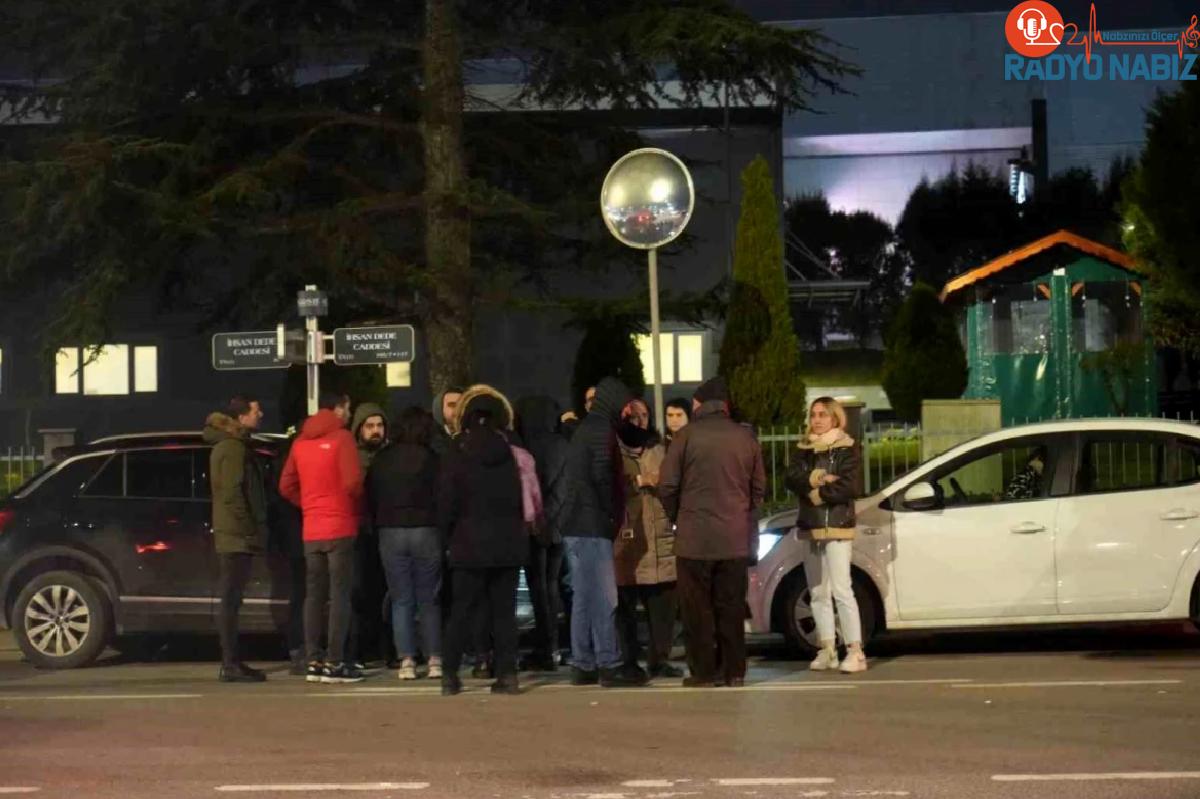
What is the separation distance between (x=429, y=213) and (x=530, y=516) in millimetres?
8840

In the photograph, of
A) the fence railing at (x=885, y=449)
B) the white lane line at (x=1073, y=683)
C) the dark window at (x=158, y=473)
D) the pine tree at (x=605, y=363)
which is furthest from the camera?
the pine tree at (x=605, y=363)

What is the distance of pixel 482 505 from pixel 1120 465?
483 centimetres

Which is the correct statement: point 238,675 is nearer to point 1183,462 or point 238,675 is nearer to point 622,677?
point 622,677

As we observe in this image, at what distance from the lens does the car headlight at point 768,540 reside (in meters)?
13.3

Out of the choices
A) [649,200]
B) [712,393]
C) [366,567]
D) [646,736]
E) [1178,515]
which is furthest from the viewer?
[649,200]

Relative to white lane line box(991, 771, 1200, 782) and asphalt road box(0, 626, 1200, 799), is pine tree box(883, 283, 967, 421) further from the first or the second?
white lane line box(991, 771, 1200, 782)

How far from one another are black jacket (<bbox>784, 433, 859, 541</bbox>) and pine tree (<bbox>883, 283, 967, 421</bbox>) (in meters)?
20.1

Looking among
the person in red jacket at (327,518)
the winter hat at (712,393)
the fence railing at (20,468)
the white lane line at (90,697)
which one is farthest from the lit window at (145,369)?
the winter hat at (712,393)

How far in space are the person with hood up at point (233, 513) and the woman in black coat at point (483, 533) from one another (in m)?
1.84

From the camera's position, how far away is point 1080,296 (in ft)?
103

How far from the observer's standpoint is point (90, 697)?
1130 centimetres

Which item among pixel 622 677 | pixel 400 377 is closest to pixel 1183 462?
pixel 622 677

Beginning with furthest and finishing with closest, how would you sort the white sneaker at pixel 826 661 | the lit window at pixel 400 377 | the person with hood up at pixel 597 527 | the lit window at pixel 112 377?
the lit window at pixel 112 377
the lit window at pixel 400 377
the white sneaker at pixel 826 661
the person with hood up at pixel 597 527

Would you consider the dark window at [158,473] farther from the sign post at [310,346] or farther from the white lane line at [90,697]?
the sign post at [310,346]
